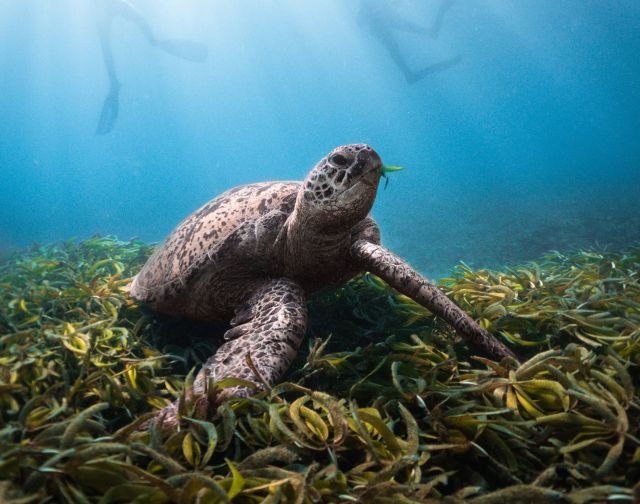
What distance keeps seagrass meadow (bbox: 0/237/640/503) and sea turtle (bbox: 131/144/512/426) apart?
0.22m

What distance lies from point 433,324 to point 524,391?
0.92m

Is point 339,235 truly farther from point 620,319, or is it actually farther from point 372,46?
point 372,46

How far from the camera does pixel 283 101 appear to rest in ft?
243

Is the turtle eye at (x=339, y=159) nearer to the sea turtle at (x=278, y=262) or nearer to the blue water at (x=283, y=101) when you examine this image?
the sea turtle at (x=278, y=262)

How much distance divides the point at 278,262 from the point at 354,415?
1449mm

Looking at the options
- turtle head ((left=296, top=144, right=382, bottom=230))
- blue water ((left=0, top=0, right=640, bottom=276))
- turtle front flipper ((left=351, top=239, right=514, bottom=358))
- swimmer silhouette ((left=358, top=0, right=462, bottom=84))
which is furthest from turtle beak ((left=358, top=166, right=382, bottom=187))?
blue water ((left=0, top=0, right=640, bottom=276))

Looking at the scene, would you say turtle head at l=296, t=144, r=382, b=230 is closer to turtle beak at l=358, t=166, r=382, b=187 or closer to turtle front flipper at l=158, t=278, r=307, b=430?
turtle beak at l=358, t=166, r=382, b=187

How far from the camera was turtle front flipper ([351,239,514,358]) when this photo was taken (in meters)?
1.77

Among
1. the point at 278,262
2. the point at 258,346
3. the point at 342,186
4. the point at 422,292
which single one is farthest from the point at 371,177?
the point at 258,346

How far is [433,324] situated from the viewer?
7.42 feet

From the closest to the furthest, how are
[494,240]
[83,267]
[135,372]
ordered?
[135,372] → [83,267] → [494,240]

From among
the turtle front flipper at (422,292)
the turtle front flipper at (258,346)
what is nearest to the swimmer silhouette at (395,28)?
the turtle front flipper at (422,292)

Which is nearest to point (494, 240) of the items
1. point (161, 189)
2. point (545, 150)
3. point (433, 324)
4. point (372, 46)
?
point (433, 324)

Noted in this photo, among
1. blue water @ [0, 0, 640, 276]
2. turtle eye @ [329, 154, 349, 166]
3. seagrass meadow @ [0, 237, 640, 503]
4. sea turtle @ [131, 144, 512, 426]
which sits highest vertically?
blue water @ [0, 0, 640, 276]
